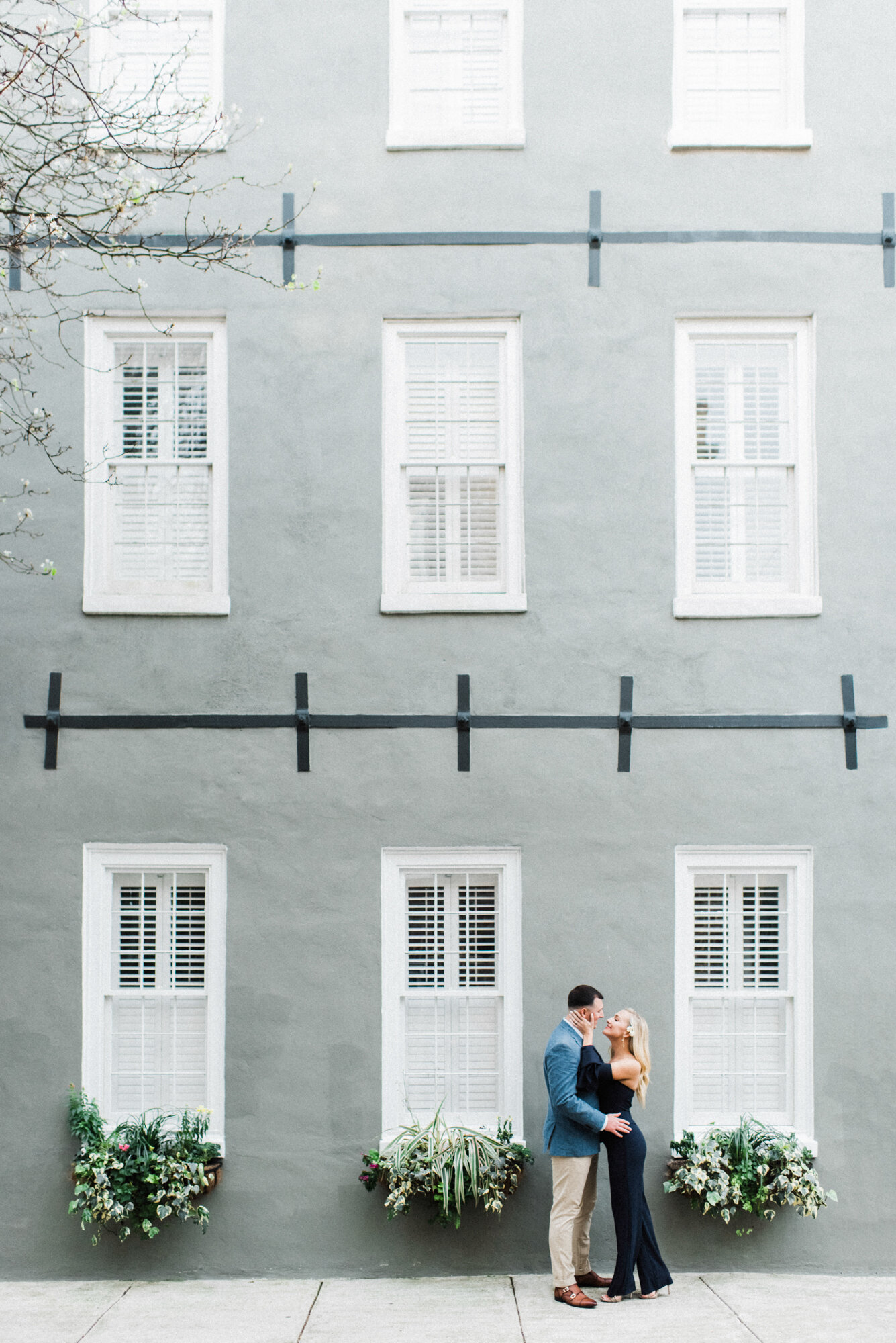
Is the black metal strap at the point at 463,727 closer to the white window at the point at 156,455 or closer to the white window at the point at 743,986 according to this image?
the white window at the point at 743,986

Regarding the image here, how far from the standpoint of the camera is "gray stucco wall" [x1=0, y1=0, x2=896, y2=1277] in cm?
746

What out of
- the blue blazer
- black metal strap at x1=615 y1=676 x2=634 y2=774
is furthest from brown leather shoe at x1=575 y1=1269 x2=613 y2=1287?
black metal strap at x1=615 y1=676 x2=634 y2=774

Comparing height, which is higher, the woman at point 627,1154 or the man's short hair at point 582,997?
the man's short hair at point 582,997

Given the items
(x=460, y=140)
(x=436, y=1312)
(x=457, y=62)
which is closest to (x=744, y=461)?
(x=460, y=140)

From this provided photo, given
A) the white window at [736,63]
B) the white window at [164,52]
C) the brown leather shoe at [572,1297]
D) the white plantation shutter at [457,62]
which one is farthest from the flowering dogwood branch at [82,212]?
the brown leather shoe at [572,1297]

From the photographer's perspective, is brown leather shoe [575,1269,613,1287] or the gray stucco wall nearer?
brown leather shoe [575,1269,613,1287]

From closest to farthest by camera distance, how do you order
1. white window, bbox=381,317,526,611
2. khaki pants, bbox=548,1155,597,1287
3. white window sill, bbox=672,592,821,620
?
khaki pants, bbox=548,1155,597,1287
white window sill, bbox=672,592,821,620
white window, bbox=381,317,526,611

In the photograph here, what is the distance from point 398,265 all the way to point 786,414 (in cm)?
280

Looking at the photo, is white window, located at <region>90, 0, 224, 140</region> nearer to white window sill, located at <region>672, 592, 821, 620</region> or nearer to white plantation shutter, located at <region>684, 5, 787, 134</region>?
white plantation shutter, located at <region>684, 5, 787, 134</region>

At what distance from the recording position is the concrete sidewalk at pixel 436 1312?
6.36m

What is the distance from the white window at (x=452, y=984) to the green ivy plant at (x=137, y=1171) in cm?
127

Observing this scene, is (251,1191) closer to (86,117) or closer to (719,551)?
(719,551)

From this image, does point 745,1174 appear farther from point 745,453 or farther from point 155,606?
point 155,606

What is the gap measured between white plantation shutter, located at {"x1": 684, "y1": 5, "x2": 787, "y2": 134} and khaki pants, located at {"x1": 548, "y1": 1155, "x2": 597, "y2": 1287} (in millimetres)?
6800
